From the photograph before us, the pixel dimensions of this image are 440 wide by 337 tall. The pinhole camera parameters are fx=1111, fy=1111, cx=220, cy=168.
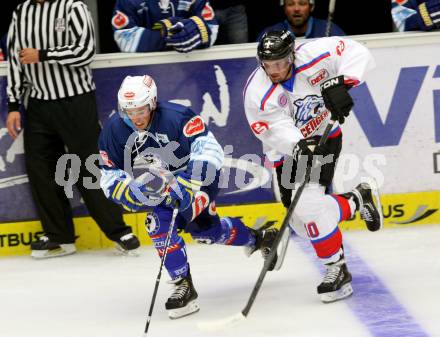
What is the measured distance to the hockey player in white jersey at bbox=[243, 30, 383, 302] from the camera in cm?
488

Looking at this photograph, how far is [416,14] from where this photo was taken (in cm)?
620

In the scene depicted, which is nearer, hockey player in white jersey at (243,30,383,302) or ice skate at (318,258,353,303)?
hockey player in white jersey at (243,30,383,302)

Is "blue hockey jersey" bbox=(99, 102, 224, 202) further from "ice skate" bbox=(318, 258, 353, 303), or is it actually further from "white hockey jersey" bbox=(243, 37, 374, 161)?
"ice skate" bbox=(318, 258, 353, 303)

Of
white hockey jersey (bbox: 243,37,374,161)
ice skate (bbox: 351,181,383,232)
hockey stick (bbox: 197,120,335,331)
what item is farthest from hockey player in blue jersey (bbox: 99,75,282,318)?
ice skate (bbox: 351,181,383,232)

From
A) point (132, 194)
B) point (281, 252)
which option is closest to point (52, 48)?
point (132, 194)

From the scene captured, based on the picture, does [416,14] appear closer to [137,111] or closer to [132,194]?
[137,111]

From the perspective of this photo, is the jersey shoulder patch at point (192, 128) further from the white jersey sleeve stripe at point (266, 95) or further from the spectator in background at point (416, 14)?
the spectator in background at point (416, 14)

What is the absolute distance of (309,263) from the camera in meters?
5.74

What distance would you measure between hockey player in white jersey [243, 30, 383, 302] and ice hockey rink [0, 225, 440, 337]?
233 mm

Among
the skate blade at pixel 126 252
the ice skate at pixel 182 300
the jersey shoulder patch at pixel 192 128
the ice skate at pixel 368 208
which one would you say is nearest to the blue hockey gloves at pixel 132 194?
the jersey shoulder patch at pixel 192 128

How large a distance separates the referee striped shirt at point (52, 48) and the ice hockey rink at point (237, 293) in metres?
0.93

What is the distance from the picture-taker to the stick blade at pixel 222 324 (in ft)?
15.1

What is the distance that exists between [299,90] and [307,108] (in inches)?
4.1

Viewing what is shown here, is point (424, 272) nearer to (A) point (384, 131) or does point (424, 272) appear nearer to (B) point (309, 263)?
(B) point (309, 263)
